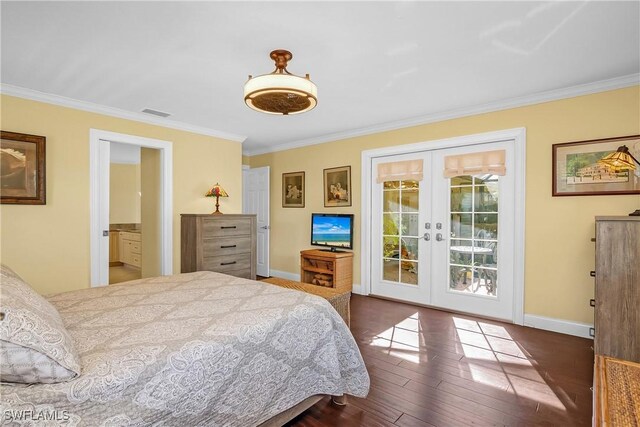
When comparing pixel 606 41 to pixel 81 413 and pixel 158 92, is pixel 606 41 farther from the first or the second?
pixel 158 92

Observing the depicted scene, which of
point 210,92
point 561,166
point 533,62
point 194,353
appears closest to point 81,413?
point 194,353

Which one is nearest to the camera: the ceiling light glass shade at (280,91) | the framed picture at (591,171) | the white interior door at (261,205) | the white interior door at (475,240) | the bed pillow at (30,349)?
the bed pillow at (30,349)

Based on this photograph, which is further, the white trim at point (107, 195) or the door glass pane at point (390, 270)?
the door glass pane at point (390, 270)

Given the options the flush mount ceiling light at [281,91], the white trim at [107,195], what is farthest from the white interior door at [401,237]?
the white trim at [107,195]

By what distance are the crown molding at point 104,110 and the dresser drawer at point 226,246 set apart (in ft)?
5.28

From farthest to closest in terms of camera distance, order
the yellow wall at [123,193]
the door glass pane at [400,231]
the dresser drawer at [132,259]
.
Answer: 1. the yellow wall at [123,193]
2. the dresser drawer at [132,259]
3. the door glass pane at [400,231]

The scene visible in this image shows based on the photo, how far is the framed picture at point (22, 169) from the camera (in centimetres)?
301

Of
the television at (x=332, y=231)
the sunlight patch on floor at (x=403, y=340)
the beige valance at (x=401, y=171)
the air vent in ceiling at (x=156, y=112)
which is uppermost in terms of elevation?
the air vent in ceiling at (x=156, y=112)

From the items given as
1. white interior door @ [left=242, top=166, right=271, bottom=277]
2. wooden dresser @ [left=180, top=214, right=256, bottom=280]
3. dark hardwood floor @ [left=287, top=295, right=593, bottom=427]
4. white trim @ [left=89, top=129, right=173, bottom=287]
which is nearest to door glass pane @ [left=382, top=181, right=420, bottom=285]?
dark hardwood floor @ [left=287, top=295, right=593, bottom=427]

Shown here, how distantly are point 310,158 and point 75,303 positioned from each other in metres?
3.98

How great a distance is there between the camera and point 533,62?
2576 mm

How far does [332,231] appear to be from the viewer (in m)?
4.82

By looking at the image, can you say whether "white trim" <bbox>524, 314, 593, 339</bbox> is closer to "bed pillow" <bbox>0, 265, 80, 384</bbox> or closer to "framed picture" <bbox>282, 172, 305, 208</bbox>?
"framed picture" <bbox>282, 172, 305, 208</bbox>

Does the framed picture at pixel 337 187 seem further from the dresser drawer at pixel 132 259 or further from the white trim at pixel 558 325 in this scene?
the dresser drawer at pixel 132 259
